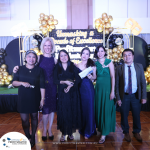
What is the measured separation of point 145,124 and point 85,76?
2.07 m

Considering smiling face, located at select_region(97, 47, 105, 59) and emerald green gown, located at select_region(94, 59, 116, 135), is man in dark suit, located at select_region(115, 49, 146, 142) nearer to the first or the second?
emerald green gown, located at select_region(94, 59, 116, 135)

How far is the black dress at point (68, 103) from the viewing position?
216 centimetres

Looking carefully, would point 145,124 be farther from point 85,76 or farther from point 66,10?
point 66,10

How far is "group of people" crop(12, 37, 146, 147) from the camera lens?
2.14 m

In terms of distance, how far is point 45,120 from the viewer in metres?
2.35

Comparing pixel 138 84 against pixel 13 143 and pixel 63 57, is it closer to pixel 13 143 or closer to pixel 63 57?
pixel 63 57

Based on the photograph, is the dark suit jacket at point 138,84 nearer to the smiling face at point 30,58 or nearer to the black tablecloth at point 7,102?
the smiling face at point 30,58

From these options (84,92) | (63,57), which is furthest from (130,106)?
(63,57)

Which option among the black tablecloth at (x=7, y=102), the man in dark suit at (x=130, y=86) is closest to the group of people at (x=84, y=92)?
the man in dark suit at (x=130, y=86)

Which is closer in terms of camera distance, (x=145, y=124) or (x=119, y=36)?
(x=145, y=124)

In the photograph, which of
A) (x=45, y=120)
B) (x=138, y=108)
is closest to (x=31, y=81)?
(x=45, y=120)

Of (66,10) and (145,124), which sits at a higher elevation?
(66,10)

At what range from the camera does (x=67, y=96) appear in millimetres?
2168

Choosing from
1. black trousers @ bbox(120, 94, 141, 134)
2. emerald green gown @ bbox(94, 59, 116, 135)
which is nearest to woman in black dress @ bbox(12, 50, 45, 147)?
emerald green gown @ bbox(94, 59, 116, 135)
